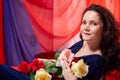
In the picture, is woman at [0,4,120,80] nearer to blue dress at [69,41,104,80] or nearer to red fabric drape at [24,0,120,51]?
blue dress at [69,41,104,80]

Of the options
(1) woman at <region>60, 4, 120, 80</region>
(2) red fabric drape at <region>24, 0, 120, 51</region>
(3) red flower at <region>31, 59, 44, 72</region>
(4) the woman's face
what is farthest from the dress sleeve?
(2) red fabric drape at <region>24, 0, 120, 51</region>

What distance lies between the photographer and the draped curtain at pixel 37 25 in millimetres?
2965

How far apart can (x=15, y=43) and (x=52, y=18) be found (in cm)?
52

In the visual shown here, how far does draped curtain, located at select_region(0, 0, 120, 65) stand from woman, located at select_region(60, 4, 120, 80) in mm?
1204

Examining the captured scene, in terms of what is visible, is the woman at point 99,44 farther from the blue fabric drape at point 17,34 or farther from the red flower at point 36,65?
the blue fabric drape at point 17,34

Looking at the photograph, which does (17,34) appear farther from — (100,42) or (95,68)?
(95,68)

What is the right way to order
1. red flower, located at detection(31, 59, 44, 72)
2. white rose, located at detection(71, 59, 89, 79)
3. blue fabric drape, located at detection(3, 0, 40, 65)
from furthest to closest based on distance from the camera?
blue fabric drape, located at detection(3, 0, 40, 65)
red flower, located at detection(31, 59, 44, 72)
white rose, located at detection(71, 59, 89, 79)

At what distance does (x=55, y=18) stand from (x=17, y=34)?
474 mm

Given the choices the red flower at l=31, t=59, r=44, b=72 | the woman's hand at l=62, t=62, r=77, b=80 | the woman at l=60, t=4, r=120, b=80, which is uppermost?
the woman at l=60, t=4, r=120, b=80

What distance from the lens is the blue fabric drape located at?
2961 mm

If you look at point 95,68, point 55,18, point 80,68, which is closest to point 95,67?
point 95,68

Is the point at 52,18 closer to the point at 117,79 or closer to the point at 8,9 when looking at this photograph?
the point at 8,9

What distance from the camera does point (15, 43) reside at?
9.88ft

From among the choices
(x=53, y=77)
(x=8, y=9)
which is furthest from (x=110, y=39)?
(x=8, y=9)
